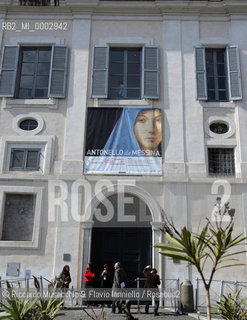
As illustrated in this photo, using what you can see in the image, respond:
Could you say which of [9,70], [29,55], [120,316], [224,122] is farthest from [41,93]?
[120,316]

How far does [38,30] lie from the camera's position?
1605 cm

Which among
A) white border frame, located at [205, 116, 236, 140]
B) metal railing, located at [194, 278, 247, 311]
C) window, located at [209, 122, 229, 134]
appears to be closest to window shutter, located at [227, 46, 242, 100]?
white border frame, located at [205, 116, 236, 140]

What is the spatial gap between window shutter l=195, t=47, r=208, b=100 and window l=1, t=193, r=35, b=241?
753 cm

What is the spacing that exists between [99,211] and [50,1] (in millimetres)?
9317

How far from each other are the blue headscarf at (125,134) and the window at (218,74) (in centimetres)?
273

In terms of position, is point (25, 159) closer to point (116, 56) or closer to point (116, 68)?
point (116, 68)

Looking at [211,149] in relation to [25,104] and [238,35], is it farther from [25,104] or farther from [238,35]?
[25,104]

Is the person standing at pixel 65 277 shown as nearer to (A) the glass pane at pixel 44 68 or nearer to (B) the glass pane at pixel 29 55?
(A) the glass pane at pixel 44 68

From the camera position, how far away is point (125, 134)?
14367mm

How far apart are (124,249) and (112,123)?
4.74 metres

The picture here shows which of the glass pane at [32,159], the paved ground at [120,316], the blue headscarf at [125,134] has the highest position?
the blue headscarf at [125,134]

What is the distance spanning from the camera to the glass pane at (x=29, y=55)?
52.2ft

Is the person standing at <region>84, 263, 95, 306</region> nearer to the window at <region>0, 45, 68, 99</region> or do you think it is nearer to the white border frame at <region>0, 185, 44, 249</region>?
the white border frame at <region>0, 185, 44, 249</region>

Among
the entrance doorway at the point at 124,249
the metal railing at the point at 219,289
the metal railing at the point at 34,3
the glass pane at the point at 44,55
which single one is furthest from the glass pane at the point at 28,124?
the metal railing at the point at 219,289
